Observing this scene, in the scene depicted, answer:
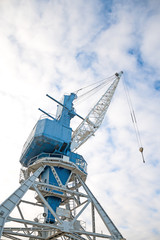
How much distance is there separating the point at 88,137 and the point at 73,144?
4533 mm

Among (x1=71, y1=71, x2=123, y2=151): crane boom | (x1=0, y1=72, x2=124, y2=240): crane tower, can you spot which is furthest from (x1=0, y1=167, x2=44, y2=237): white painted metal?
(x1=71, y1=71, x2=123, y2=151): crane boom

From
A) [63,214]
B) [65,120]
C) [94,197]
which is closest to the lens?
[63,214]

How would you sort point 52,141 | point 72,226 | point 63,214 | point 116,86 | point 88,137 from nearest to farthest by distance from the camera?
point 72,226, point 63,214, point 52,141, point 88,137, point 116,86

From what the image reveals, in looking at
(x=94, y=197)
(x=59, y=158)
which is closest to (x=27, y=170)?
(x=59, y=158)

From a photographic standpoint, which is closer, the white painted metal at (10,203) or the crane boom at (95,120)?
the white painted metal at (10,203)

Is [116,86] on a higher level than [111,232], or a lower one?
higher

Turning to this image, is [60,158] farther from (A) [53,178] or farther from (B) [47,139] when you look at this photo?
(B) [47,139]

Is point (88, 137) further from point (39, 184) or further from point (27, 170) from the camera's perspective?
point (39, 184)

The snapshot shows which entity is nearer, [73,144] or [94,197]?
[94,197]

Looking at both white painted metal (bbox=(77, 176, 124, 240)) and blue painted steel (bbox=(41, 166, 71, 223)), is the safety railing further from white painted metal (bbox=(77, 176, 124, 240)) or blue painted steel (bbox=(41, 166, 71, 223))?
white painted metal (bbox=(77, 176, 124, 240))

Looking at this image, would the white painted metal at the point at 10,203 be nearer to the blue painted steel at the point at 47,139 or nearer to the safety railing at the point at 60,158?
the safety railing at the point at 60,158

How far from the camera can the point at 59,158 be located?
22328 millimetres

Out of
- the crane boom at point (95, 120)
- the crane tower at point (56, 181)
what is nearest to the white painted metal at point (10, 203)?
the crane tower at point (56, 181)

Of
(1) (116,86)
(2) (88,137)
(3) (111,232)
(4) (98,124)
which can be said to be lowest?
(3) (111,232)
